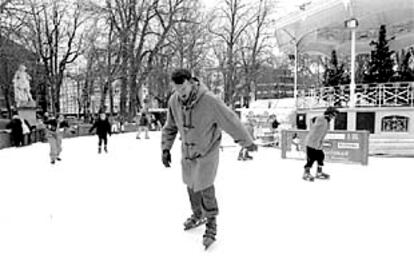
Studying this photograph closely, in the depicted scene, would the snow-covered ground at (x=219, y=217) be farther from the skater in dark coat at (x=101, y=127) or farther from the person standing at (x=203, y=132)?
the skater in dark coat at (x=101, y=127)

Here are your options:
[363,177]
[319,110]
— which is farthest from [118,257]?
[319,110]

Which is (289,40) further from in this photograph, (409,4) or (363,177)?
(363,177)

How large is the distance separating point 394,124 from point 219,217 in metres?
10.3

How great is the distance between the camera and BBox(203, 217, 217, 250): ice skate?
3.46 meters

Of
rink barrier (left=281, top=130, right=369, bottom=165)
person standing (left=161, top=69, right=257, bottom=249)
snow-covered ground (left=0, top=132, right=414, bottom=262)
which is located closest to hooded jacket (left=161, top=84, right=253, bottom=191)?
person standing (left=161, top=69, right=257, bottom=249)

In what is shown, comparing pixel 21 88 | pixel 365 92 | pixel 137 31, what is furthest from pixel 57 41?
pixel 365 92

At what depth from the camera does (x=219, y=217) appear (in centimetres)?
459

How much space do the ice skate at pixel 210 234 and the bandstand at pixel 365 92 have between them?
1013 cm

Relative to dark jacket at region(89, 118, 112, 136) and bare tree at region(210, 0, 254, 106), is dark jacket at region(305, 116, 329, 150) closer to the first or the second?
dark jacket at region(89, 118, 112, 136)

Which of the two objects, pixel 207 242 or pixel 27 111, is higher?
pixel 27 111

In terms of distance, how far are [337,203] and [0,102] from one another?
5703 centimetres

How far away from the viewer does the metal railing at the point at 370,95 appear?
12883 mm

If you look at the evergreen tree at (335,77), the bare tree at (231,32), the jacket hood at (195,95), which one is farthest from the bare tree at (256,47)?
the jacket hood at (195,95)

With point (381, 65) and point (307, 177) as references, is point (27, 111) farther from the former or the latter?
point (307, 177)
